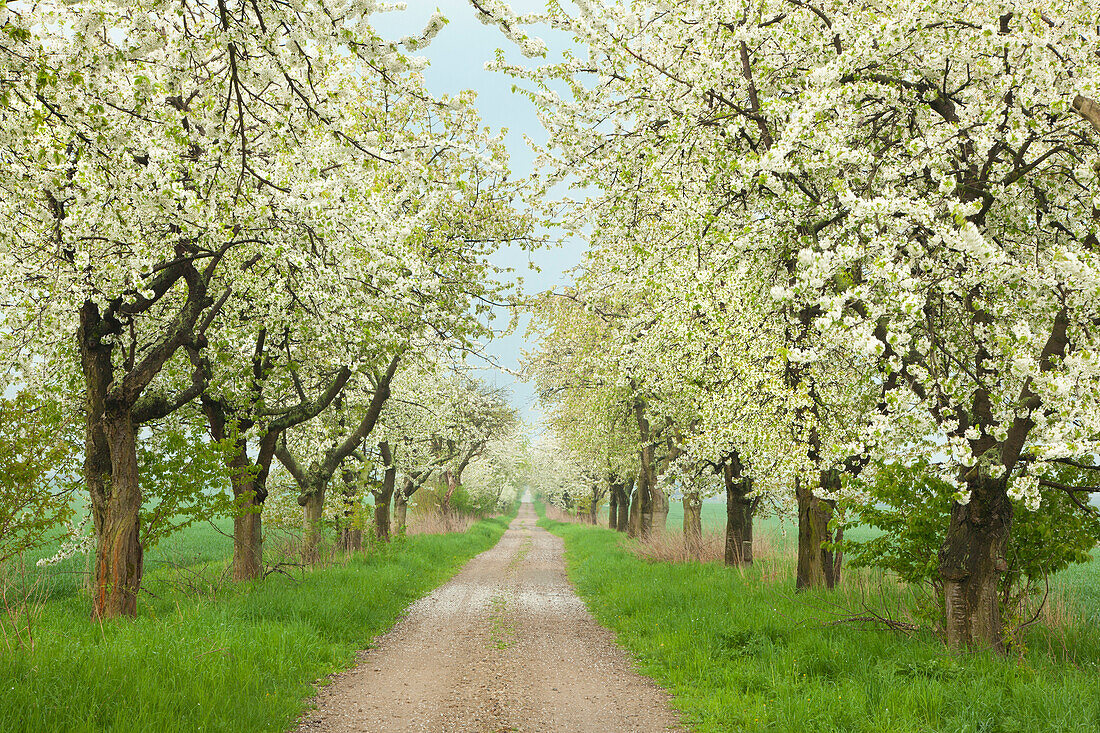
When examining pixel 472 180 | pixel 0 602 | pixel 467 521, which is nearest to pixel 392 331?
pixel 472 180

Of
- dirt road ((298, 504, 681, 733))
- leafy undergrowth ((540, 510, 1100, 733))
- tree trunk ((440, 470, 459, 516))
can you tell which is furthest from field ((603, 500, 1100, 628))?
tree trunk ((440, 470, 459, 516))

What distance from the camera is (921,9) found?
7051 mm

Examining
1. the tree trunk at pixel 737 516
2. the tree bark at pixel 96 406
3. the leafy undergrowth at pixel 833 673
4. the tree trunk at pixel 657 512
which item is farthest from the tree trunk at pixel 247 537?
the tree trunk at pixel 657 512

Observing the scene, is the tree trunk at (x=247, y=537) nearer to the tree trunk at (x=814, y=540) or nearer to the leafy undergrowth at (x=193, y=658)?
the leafy undergrowth at (x=193, y=658)

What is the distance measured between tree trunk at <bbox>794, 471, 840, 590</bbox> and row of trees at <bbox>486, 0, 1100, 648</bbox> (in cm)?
145

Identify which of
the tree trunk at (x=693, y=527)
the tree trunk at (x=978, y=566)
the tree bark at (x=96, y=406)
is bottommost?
the tree trunk at (x=693, y=527)

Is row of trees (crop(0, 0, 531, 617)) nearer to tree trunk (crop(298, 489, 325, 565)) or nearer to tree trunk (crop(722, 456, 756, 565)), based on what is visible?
tree trunk (crop(298, 489, 325, 565))

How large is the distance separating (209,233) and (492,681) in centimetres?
707

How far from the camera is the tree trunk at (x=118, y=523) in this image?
9.60m

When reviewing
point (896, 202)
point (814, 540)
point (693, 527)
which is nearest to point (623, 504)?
point (693, 527)

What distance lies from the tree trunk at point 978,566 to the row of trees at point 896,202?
24 millimetres

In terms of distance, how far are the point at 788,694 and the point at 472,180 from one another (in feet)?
36.6

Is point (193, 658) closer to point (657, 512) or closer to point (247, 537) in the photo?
point (247, 537)

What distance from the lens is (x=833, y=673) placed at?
7984 millimetres
